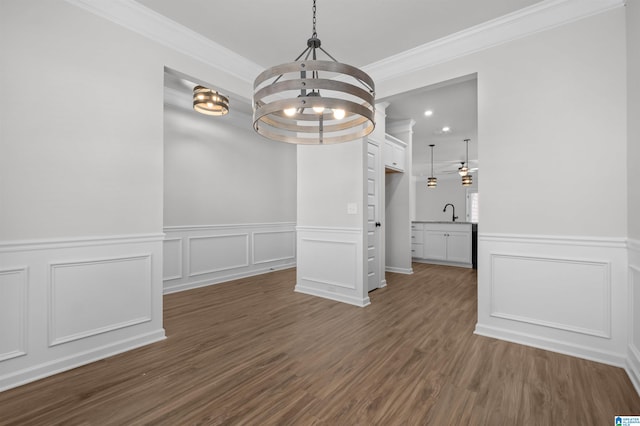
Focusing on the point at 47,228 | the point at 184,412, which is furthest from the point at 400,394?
the point at 47,228

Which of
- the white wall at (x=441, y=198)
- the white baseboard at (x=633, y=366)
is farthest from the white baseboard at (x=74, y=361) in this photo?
the white wall at (x=441, y=198)

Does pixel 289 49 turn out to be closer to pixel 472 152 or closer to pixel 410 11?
pixel 410 11

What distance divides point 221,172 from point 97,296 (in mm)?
3001

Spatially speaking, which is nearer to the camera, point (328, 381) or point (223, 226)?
point (328, 381)

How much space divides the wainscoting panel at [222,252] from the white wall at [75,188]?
180 centimetres

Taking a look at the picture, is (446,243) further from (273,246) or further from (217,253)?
(217,253)

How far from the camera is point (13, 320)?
1968 millimetres

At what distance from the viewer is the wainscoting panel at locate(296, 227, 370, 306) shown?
3707 millimetres

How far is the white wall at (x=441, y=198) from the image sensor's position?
1252 centimetres

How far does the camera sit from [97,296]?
7.68 ft

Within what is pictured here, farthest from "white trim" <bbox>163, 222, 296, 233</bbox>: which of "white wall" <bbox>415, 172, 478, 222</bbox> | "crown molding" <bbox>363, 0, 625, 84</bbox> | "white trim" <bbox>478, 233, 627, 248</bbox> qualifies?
"white wall" <bbox>415, 172, 478, 222</bbox>

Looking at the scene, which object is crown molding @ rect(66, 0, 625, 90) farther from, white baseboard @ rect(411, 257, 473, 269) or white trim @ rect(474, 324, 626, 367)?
white baseboard @ rect(411, 257, 473, 269)

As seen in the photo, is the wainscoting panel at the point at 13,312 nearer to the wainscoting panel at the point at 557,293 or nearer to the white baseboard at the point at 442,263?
the wainscoting panel at the point at 557,293

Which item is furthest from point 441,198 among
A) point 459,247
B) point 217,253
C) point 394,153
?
point 217,253
